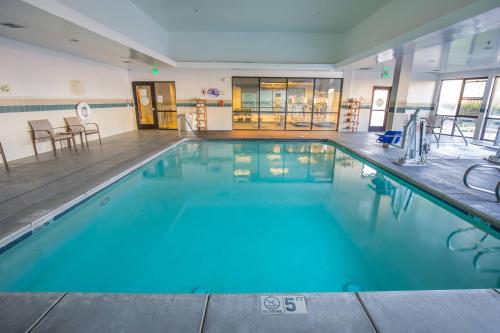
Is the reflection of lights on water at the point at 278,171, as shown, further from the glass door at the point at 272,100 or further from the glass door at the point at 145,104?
the glass door at the point at 145,104

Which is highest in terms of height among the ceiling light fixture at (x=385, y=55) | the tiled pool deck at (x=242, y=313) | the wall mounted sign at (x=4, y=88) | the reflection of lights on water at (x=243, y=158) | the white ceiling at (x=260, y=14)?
the white ceiling at (x=260, y=14)

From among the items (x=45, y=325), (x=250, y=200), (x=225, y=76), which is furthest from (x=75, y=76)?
(x=45, y=325)

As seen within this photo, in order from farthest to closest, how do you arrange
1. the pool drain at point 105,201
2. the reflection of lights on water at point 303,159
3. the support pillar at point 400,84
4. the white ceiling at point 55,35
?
the support pillar at point 400,84, the reflection of lights on water at point 303,159, the pool drain at point 105,201, the white ceiling at point 55,35

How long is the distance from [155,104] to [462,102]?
12.1m

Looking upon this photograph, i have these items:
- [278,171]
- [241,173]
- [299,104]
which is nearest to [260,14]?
[299,104]

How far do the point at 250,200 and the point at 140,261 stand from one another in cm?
196

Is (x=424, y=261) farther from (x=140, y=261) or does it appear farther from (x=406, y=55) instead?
(x=406, y=55)

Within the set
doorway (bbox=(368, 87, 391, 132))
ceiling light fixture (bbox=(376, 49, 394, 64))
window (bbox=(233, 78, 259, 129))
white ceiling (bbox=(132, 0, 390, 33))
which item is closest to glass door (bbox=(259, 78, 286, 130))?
window (bbox=(233, 78, 259, 129))

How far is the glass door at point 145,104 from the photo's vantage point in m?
9.73

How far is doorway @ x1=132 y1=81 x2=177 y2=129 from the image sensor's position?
9.76 meters

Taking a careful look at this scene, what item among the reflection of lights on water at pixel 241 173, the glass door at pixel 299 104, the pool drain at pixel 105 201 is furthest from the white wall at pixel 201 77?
the pool drain at pixel 105 201

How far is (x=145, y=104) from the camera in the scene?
9.98 m

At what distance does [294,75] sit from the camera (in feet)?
32.2

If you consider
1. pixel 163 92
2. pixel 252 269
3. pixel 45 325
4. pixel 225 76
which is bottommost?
pixel 252 269
